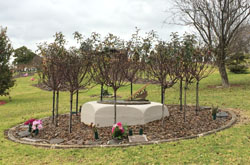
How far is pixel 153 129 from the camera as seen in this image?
25.9 ft

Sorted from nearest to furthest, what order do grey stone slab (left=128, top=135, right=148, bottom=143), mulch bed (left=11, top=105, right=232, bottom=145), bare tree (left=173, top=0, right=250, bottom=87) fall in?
grey stone slab (left=128, top=135, right=148, bottom=143) → mulch bed (left=11, top=105, right=232, bottom=145) → bare tree (left=173, top=0, right=250, bottom=87)

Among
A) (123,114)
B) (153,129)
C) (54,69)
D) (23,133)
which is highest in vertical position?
(54,69)

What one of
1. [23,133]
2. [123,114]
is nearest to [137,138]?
[123,114]

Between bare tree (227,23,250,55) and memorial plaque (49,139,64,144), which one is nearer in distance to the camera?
memorial plaque (49,139,64,144)

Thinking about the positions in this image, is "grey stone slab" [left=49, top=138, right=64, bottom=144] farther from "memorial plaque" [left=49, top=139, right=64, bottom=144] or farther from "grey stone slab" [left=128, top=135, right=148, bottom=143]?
"grey stone slab" [left=128, top=135, right=148, bottom=143]

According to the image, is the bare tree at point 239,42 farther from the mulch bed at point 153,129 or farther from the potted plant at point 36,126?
the potted plant at point 36,126

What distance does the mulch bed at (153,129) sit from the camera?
7.22 meters

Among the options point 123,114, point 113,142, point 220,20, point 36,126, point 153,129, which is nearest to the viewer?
point 113,142

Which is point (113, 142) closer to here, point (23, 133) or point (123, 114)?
point (123, 114)

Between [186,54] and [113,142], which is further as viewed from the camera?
[186,54]

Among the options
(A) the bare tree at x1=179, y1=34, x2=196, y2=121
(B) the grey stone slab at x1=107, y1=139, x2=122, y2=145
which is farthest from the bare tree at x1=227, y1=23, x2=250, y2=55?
(B) the grey stone slab at x1=107, y1=139, x2=122, y2=145

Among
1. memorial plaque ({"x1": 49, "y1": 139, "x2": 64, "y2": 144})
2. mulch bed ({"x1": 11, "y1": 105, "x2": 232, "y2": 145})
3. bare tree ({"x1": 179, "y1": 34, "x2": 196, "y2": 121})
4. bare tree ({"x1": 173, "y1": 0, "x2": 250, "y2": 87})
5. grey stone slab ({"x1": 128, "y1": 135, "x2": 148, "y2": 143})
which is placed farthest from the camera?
bare tree ({"x1": 173, "y1": 0, "x2": 250, "y2": 87})

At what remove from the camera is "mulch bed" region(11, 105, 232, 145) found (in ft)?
23.7

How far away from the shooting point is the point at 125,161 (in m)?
5.18
